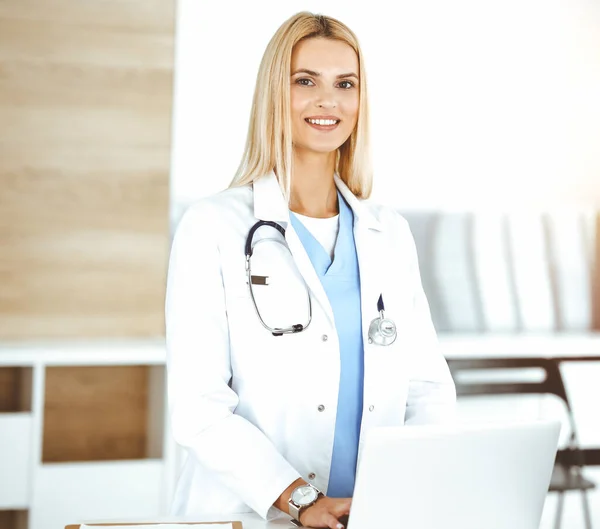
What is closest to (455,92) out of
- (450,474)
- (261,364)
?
(261,364)

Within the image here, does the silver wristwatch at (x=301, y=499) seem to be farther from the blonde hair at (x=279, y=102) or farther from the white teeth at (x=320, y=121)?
the white teeth at (x=320, y=121)

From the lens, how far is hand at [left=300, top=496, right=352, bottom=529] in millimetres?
1400

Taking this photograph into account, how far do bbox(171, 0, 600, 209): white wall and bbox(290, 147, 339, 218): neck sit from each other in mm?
1564

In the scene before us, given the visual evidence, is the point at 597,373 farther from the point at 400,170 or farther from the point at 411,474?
the point at 411,474

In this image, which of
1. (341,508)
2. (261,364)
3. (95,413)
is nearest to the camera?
(341,508)

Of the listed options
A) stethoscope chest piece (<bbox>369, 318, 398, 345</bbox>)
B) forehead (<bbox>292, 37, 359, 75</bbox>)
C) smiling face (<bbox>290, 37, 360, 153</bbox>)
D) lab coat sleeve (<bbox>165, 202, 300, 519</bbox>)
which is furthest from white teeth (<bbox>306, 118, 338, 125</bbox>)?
stethoscope chest piece (<bbox>369, 318, 398, 345</bbox>)

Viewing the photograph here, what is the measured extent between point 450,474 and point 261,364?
55 centimetres

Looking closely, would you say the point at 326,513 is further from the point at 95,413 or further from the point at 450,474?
the point at 95,413

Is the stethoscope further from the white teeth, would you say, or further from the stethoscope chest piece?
the white teeth

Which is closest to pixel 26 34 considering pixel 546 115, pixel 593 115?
pixel 546 115

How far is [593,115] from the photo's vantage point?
3824 mm

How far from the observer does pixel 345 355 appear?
1746mm

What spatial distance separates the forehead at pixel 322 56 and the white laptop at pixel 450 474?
910 mm

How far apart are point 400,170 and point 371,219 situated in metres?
1.79
